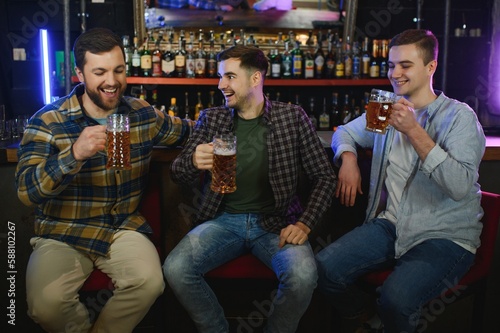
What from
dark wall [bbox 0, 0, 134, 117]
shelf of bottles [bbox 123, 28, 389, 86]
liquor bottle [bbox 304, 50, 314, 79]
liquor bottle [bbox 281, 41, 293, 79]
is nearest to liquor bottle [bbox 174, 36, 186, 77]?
shelf of bottles [bbox 123, 28, 389, 86]

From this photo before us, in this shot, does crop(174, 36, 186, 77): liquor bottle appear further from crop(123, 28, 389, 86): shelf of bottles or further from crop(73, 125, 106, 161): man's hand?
crop(73, 125, 106, 161): man's hand

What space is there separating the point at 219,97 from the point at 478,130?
3.14 meters

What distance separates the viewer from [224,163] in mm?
2135

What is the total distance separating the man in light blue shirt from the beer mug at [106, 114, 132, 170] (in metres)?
0.87

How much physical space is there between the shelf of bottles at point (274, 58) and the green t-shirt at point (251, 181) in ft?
7.11

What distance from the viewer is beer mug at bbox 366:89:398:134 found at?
86.6 inches

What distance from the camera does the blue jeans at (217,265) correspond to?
7.09ft

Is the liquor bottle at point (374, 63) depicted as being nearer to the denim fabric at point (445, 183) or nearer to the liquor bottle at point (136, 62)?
the liquor bottle at point (136, 62)

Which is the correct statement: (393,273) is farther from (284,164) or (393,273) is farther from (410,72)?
(410,72)

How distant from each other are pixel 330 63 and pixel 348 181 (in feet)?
8.42

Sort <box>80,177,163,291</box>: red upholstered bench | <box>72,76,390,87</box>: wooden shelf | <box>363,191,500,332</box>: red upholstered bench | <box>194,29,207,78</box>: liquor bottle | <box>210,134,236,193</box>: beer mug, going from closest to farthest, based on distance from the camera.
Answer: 1. <box>210,134,236,193</box>: beer mug
2. <box>363,191,500,332</box>: red upholstered bench
3. <box>80,177,163,291</box>: red upholstered bench
4. <box>72,76,390,87</box>: wooden shelf
5. <box>194,29,207,78</box>: liquor bottle

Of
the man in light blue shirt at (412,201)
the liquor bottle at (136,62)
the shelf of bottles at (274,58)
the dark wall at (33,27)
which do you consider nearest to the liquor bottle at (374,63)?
the shelf of bottles at (274,58)

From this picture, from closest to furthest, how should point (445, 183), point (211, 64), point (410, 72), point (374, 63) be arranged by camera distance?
point (445, 183), point (410, 72), point (211, 64), point (374, 63)

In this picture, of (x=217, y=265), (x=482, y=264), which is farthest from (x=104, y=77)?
(x=482, y=264)
